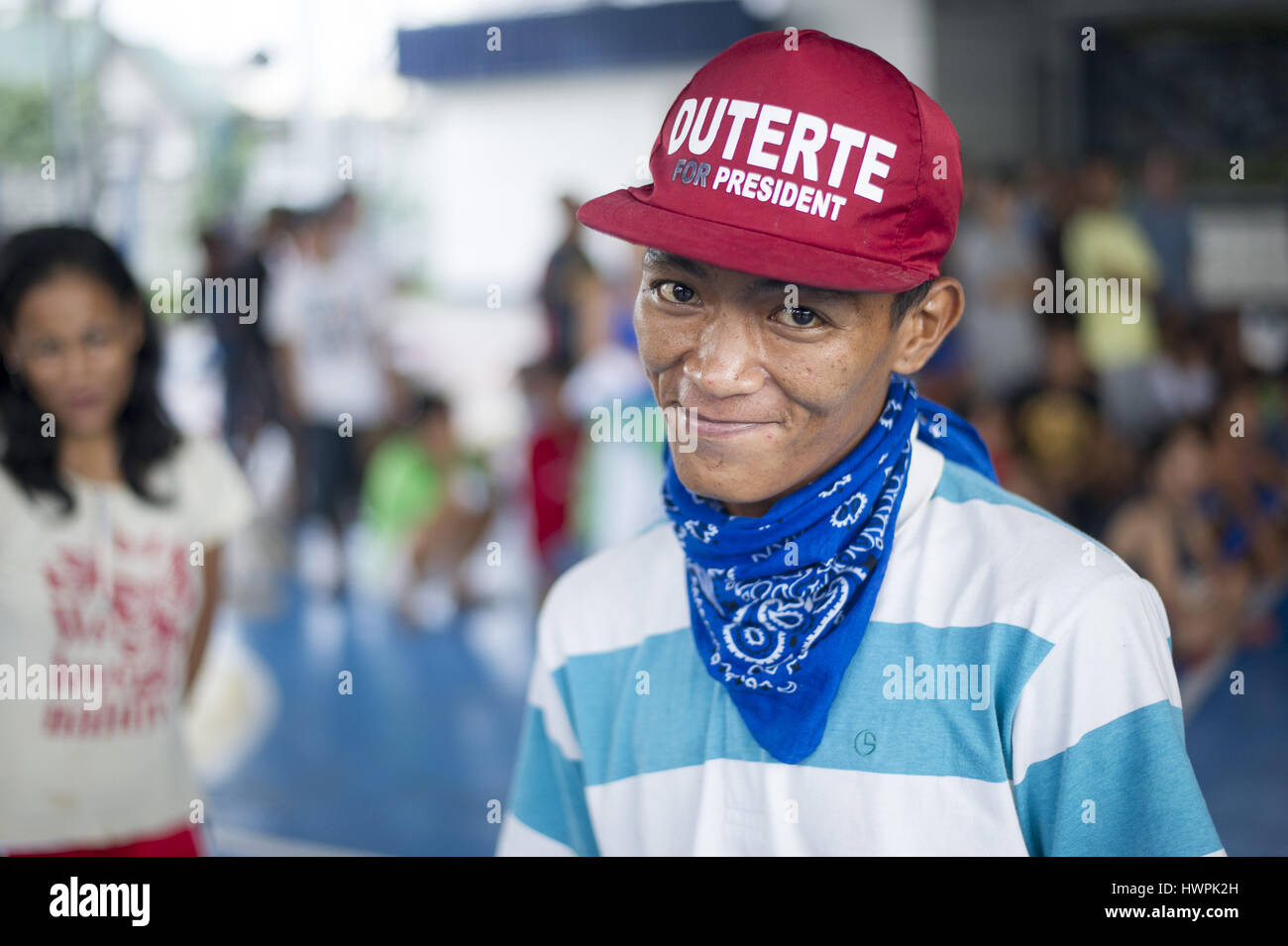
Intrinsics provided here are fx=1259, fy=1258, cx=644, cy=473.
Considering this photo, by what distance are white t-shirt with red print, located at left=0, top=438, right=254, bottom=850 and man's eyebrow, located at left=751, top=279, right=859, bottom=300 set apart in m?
1.43

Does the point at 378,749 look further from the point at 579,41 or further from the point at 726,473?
the point at 579,41

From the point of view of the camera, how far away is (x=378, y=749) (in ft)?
13.7

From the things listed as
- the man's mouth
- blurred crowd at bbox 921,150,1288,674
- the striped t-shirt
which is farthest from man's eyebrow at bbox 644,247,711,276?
blurred crowd at bbox 921,150,1288,674

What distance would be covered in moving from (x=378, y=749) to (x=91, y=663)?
7.24ft

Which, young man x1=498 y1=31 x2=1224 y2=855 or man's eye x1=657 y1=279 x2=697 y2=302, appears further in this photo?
man's eye x1=657 y1=279 x2=697 y2=302

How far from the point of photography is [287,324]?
21.4 feet

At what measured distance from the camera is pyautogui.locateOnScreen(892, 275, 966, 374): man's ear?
49.4 inches

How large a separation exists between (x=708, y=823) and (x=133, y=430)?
1489 mm

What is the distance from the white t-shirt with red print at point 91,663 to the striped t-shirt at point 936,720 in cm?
99

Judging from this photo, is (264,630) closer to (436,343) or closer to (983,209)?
(983,209)

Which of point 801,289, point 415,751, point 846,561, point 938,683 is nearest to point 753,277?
point 801,289

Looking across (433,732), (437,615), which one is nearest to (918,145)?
(433,732)

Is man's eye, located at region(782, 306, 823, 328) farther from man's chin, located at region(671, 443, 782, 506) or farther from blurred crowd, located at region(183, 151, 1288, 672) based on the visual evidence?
blurred crowd, located at region(183, 151, 1288, 672)

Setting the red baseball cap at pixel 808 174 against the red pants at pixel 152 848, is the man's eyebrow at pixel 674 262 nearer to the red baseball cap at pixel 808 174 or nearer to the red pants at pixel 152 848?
the red baseball cap at pixel 808 174
